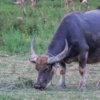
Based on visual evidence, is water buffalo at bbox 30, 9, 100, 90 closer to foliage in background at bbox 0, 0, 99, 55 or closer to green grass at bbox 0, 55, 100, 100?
green grass at bbox 0, 55, 100, 100

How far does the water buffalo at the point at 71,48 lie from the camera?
7336 mm

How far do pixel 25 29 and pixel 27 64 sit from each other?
12.3ft

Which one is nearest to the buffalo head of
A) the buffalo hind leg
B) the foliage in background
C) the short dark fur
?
the short dark fur

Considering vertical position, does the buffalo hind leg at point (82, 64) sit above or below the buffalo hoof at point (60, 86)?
above

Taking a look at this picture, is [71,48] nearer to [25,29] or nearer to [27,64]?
[27,64]

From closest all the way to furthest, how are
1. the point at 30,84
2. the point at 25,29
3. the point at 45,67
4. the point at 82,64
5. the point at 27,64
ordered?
1. the point at 45,67
2. the point at 30,84
3. the point at 82,64
4. the point at 27,64
5. the point at 25,29

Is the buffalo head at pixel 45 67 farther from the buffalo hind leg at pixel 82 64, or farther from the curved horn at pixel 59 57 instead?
the buffalo hind leg at pixel 82 64

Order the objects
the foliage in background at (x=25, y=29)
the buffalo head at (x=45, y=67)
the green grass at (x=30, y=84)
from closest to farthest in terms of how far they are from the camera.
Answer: the green grass at (x=30, y=84), the buffalo head at (x=45, y=67), the foliage in background at (x=25, y=29)

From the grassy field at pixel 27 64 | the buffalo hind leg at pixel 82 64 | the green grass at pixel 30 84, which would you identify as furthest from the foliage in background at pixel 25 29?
the buffalo hind leg at pixel 82 64

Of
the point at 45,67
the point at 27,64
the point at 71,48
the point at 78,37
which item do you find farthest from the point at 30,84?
the point at 27,64

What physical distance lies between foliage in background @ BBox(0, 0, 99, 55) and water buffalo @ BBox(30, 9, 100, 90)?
402 cm

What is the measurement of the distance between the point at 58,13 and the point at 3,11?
89.5 inches

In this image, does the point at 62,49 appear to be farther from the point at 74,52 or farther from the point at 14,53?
the point at 14,53

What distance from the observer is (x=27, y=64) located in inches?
412
